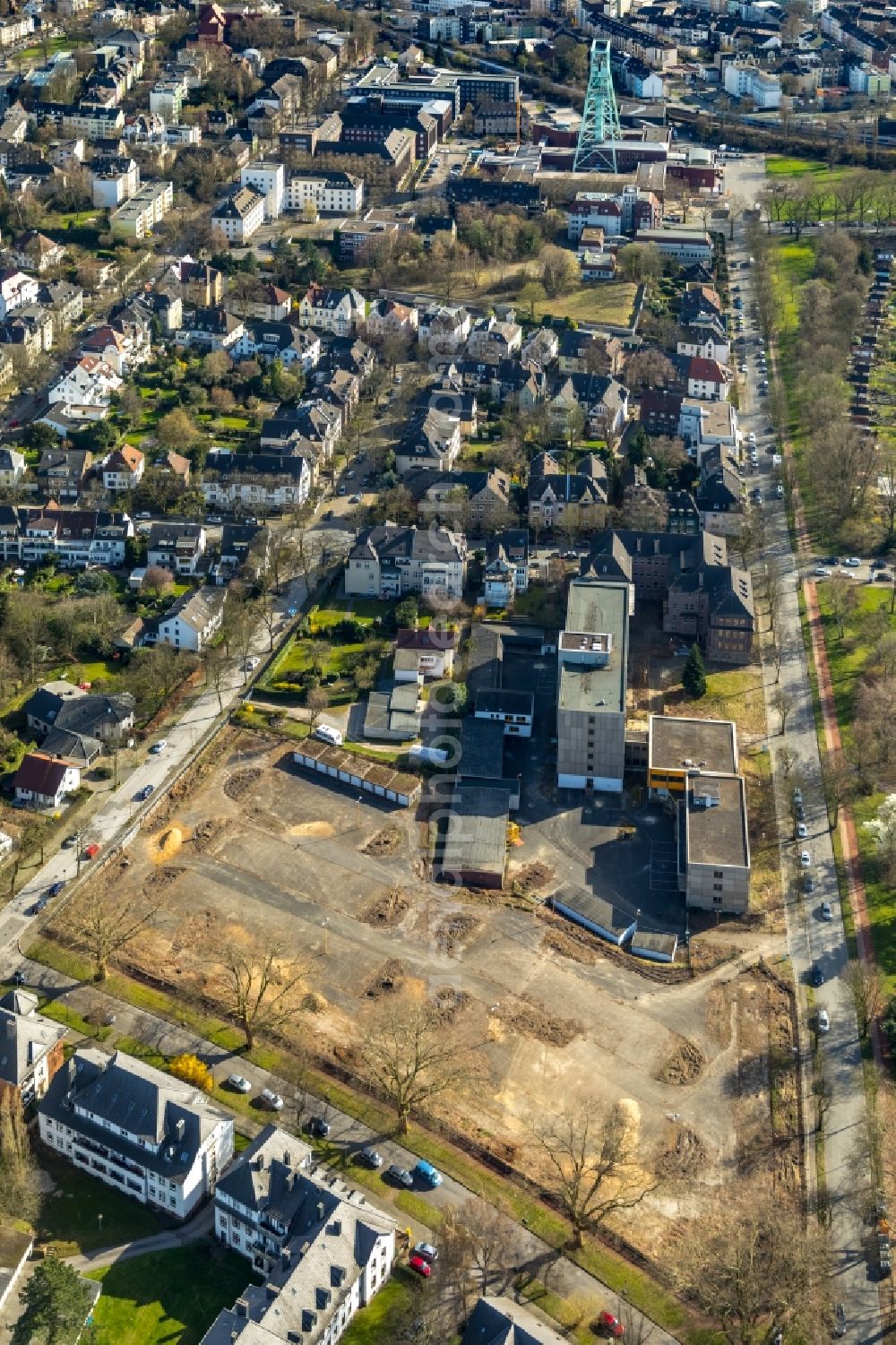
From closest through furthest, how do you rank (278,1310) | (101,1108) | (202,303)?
1. (278,1310)
2. (101,1108)
3. (202,303)

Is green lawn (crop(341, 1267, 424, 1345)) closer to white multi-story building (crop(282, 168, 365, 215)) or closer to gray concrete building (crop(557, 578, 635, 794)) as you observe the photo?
gray concrete building (crop(557, 578, 635, 794))

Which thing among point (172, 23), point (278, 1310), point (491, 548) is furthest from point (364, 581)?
point (172, 23)

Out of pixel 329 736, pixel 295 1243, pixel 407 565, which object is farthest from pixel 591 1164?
pixel 407 565

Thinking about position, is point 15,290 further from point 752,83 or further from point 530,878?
point 752,83

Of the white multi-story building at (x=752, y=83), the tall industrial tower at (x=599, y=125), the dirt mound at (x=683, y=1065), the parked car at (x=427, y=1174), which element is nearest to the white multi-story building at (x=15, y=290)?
the tall industrial tower at (x=599, y=125)

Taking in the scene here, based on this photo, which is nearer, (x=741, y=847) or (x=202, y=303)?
(x=741, y=847)

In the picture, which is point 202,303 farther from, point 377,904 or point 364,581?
point 377,904
